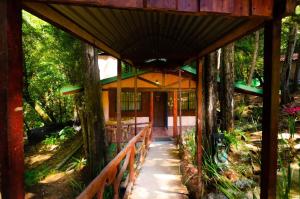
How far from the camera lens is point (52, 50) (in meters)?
14.1

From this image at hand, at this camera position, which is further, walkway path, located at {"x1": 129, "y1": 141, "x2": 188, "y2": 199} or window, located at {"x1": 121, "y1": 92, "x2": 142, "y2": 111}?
window, located at {"x1": 121, "y1": 92, "x2": 142, "y2": 111}

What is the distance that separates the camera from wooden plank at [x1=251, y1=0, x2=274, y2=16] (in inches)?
87.8

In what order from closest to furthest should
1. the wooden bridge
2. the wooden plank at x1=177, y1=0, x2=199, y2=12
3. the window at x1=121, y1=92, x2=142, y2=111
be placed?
the wooden plank at x1=177, y1=0, x2=199, y2=12 → the wooden bridge → the window at x1=121, y1=92, x2=142, y2=111

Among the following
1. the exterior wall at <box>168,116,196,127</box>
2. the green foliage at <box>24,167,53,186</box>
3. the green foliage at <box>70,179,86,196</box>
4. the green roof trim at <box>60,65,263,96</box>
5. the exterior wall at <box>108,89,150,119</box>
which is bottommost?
the green foliage at <box>24,167,53,186</box>

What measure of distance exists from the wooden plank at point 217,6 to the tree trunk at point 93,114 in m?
6.12

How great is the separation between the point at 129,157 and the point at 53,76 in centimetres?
1293

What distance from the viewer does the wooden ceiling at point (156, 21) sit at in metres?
2.08

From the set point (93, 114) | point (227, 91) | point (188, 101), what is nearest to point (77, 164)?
point (93, 114)

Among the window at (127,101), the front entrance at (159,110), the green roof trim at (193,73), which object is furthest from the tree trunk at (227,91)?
the window at (127,101)

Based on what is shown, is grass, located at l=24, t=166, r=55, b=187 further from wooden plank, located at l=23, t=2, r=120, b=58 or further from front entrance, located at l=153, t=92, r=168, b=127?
front entrance, located at l=153, t=92, r=168, b=127

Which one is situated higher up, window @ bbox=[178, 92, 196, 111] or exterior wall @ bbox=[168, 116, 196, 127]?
window @ bbox=[178, 92, 196, 111]

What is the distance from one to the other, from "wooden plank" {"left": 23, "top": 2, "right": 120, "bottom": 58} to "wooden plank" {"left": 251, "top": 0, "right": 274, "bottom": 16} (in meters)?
1.73

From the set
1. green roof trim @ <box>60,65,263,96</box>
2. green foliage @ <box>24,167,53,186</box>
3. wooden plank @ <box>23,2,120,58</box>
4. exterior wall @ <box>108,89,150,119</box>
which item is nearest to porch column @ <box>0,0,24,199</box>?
wooden plank @ <box>23,2,120,58</box>

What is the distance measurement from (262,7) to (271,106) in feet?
2.83
